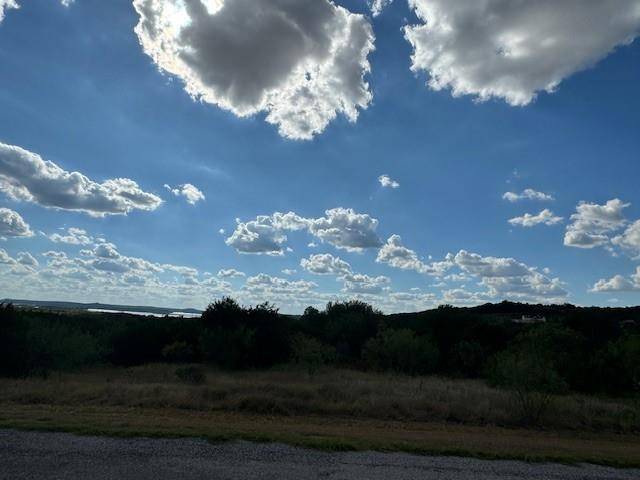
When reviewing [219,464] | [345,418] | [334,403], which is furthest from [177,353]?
[219,464]

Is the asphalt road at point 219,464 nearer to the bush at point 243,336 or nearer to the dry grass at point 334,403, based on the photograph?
the dry grass at point 334,403

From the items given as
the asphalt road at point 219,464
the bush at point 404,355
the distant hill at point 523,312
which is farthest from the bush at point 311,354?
the asphalt road at point 219,464

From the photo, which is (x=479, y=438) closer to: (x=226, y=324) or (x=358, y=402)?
(x=358, y=402)

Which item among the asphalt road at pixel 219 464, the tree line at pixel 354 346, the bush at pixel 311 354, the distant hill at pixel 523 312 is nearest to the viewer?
the asphalt road at pixel 219 464

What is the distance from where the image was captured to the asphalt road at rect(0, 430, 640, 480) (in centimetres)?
859

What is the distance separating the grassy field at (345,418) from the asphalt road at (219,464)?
70 cm

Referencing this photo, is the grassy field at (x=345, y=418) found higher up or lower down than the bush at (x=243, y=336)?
lower down

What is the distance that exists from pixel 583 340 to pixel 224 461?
3310 centimetres

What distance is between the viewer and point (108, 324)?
55.0m

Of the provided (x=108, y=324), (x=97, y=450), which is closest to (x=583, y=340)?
(x=97, y=450)

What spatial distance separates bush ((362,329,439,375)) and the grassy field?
513 inches

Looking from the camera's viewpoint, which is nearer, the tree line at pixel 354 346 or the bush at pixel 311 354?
the tree line at pixel 354 346

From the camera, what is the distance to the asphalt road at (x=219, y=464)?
8.59 m

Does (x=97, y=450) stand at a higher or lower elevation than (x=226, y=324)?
lower
